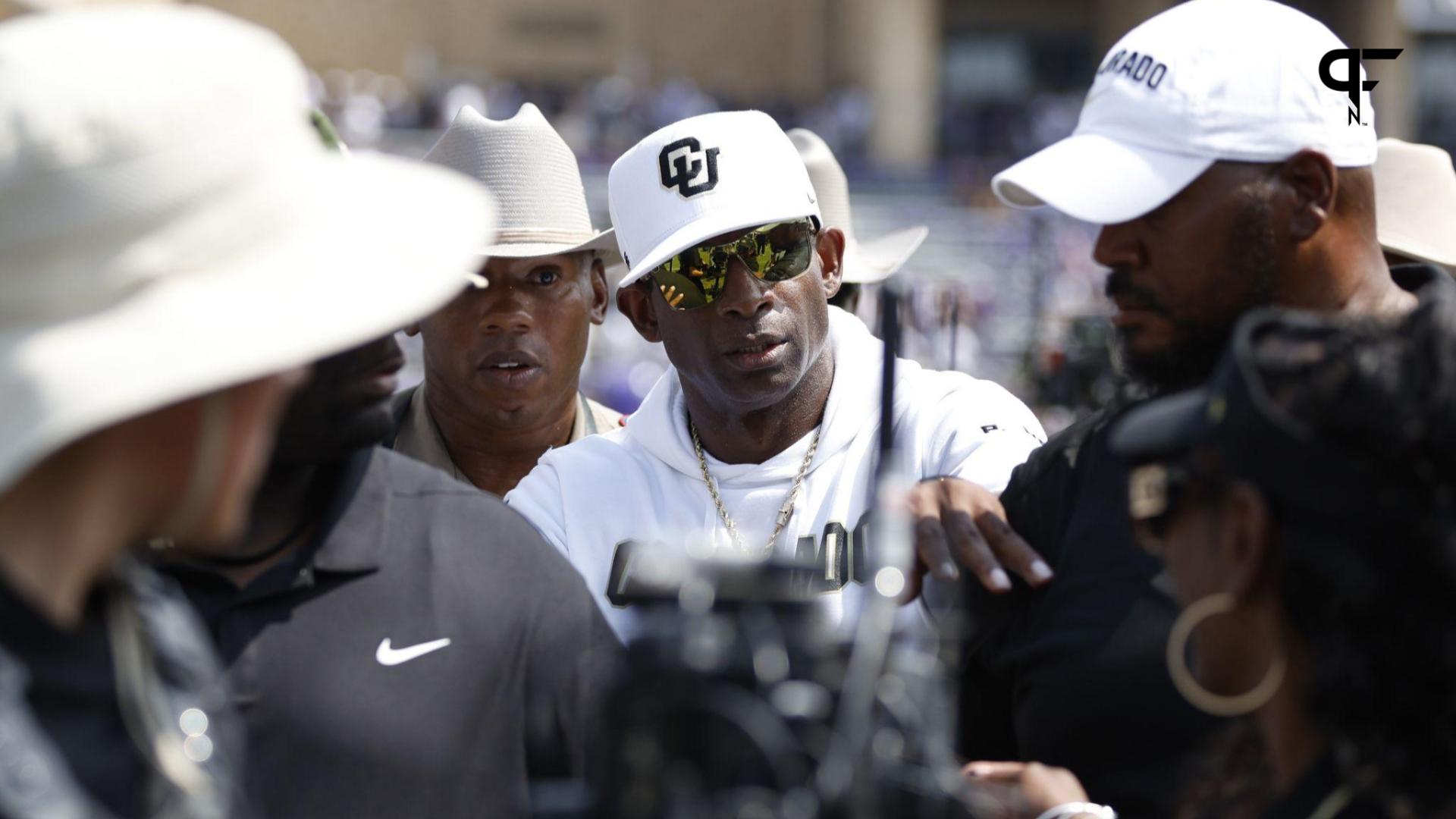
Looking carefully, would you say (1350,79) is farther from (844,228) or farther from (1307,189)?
(844,228)

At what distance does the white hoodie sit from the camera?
3.33m

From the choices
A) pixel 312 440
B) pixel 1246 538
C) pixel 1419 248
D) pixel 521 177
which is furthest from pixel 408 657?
pixel 1419 248

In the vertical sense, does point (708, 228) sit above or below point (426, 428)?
above

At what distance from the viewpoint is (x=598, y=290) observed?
481 cm

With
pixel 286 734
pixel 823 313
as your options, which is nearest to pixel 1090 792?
pixel 286 734

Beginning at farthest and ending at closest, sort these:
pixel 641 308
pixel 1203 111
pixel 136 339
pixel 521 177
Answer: pixel 521 177, pixel 641 308, pixel 1203 111, pixel 136 339

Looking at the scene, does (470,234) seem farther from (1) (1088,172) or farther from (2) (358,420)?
(1) (1088,172)

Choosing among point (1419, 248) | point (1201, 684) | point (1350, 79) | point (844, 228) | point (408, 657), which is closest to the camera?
point (1201, 684)

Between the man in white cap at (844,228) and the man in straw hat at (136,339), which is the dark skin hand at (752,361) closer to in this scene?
the man in white cap at (844,228)

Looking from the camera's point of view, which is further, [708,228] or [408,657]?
[708,228]

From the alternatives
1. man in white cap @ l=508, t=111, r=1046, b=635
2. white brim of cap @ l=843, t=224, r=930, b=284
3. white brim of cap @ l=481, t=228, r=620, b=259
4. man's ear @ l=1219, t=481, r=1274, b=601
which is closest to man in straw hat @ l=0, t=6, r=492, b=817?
man's ear @ l=1219, t=481, r=1274, b=601

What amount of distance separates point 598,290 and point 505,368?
1.61ft

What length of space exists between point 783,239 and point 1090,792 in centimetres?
148

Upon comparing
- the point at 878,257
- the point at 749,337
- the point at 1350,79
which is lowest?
the point at 878,257
